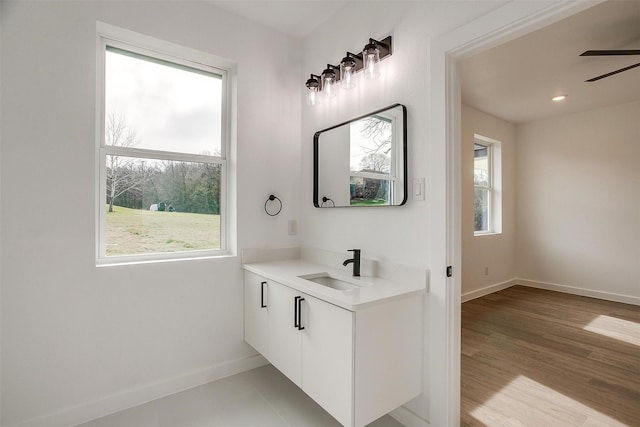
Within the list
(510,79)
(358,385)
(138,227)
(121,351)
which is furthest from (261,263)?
(510,79)

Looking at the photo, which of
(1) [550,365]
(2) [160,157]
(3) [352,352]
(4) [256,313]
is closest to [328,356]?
(3) [352,352]

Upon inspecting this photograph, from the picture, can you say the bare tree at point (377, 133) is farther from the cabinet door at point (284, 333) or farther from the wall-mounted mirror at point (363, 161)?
→ the cabinet door at point (284, 333)

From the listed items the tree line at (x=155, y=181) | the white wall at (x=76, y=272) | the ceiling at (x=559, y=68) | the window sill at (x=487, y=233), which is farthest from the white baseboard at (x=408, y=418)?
the window sill at (x=487, y=233)

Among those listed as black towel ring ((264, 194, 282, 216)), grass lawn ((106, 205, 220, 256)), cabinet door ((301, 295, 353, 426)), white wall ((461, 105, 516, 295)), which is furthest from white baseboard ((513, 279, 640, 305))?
grass lawn ((106, 205, 220, 256))

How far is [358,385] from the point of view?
4.66 ft

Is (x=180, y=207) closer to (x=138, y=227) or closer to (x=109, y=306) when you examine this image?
(x=138, y=227)

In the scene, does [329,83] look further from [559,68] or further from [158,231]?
[559,68]

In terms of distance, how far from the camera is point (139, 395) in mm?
2008

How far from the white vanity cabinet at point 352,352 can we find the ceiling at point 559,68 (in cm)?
148

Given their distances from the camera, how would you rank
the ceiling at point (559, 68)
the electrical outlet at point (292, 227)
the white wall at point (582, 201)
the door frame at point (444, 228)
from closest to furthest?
the door frame at point (444, 228)
the ceiling at point (559, 68)
the electrical outlet at point (292, 227)
the white wall at point (582, 201)

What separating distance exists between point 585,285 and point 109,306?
5.84 metres

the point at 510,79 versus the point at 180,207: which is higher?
the point at 510,79

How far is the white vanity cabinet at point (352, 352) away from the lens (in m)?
1.43

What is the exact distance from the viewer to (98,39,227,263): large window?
6.72 feet
